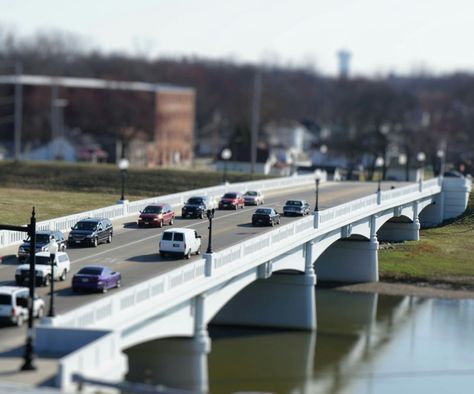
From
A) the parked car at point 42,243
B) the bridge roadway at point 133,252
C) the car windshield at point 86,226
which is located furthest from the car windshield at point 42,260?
the car windshield at point 86,226

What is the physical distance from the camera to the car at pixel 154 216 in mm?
64062

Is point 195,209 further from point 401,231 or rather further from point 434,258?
point 401,231

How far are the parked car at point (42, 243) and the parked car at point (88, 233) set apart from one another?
56cm

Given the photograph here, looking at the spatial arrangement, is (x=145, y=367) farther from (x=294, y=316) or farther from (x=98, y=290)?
(x=294, y=316)

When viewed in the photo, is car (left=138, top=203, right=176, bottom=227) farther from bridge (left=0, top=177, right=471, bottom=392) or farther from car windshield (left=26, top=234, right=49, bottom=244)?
car windshield (left=26, top=234, right=49, bottom=244)

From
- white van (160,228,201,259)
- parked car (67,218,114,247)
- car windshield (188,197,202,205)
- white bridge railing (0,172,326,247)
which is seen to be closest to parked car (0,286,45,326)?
white van (160,228,201,259)

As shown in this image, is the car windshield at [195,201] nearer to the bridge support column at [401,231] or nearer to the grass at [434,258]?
the grass at [434,258]

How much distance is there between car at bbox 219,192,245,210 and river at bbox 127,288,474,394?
36.0 feet

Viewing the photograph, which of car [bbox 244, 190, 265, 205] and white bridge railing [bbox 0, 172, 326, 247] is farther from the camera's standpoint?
car [bbox 244, 190, 265, 205]

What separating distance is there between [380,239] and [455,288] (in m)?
21.2

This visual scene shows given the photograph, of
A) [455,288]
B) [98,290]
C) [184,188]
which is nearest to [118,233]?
[98,290]

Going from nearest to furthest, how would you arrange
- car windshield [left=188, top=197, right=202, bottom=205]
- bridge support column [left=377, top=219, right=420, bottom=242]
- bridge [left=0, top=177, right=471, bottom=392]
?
bridge [left=0, top=177, right=471, bottom=392]
car windshield [left=188, top=197, right=202, bottom=205]
bridge support column [left=377, top=219, right=420, bottom=242]

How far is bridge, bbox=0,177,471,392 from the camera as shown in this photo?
1286 inches

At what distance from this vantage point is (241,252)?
47.3 metres
